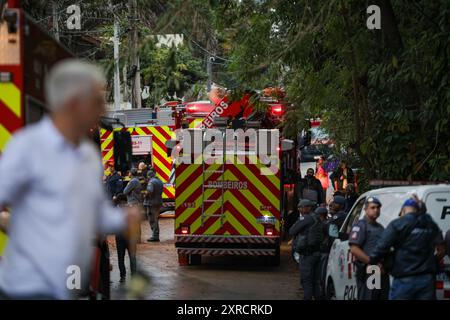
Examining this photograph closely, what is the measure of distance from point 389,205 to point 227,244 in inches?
260

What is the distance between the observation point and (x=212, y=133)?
688 inches

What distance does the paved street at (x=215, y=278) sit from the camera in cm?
1427

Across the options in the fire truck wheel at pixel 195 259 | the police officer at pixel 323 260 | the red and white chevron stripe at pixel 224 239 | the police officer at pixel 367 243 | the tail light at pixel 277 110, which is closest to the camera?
the police officer at pixel 367 243

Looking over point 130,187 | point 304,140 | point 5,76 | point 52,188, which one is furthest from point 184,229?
point 52,188

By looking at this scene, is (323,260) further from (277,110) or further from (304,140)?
(304,140)

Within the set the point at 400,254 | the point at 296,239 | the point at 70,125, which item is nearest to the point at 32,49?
the point at 70,125

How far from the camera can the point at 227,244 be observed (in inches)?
675

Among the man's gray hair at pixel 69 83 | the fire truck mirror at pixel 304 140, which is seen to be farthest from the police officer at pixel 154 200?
the man's gray hair at pixel 69 83

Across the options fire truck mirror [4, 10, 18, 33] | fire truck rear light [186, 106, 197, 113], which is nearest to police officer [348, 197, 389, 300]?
fire truck mirror [4, 10, 18, 33]

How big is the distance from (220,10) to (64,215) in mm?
12486

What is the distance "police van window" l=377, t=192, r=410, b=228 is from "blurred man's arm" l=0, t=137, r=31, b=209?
6.99m

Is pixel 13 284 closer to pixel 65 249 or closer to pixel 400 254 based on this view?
pixel 65 249

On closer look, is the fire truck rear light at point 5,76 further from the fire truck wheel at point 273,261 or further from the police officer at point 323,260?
the fire truck wheel at point 273,261
